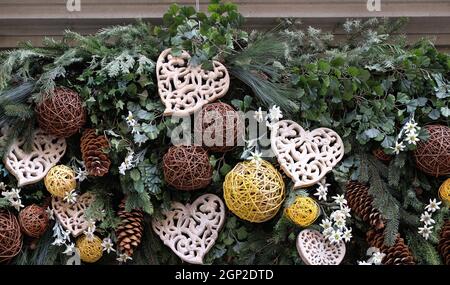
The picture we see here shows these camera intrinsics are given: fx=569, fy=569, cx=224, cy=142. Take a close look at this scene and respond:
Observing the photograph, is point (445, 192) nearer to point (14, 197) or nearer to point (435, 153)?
point (435, 153)

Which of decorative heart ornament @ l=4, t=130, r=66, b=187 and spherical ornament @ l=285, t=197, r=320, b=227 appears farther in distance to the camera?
decorative heart ornament @ l=4, t=130, r=66, b=187

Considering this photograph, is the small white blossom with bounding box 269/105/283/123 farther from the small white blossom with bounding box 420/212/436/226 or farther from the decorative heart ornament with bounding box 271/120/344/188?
the small white blossom with bounding box 420/212/436/226

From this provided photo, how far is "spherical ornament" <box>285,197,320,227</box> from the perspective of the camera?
6.33 feet

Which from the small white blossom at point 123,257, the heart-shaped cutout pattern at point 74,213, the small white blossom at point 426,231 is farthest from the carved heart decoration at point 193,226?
the small white blossom at point 426,231

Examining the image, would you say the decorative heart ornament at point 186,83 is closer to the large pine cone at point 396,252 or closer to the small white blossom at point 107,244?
the small white blossom at point 107,244

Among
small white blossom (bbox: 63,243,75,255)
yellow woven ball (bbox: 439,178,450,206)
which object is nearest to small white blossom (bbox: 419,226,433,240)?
yellow woven ball (bbox: 439,178,450,206)

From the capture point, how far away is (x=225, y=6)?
2.12 meters

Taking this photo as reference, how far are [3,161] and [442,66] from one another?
65.0 inches

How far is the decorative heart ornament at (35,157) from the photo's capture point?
80.4 inches

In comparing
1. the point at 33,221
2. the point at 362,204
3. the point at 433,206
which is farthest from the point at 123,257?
the point at 433,206

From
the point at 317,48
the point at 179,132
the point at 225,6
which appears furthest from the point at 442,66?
the point at 179,132

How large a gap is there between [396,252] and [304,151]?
0.47 m

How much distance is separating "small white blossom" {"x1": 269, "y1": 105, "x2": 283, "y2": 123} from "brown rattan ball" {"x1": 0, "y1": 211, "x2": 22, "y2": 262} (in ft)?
A: 3.24

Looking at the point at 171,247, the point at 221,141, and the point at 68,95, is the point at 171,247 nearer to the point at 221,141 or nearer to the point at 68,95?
the point at 221,141
